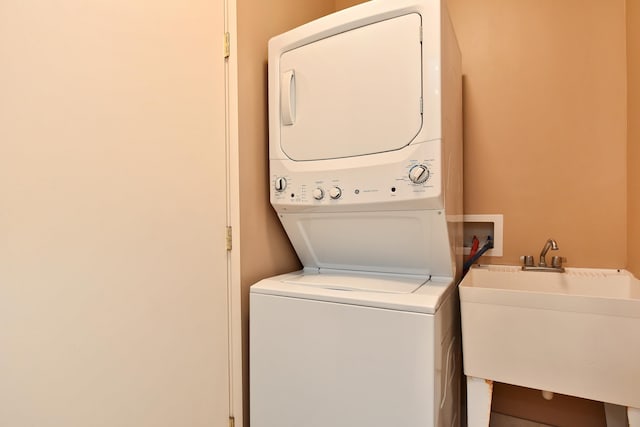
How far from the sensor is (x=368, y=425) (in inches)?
43.6

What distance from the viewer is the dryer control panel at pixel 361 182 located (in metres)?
1.18

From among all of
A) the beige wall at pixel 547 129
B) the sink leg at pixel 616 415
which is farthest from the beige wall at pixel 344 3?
the sink leg at pixel 616 415

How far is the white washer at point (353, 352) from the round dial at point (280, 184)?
403mm

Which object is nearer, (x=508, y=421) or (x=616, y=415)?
(x=616, y=415)

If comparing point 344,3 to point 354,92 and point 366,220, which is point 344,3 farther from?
point 366,220

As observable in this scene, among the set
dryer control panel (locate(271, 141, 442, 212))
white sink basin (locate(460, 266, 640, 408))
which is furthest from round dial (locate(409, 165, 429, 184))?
white sink basin (locate(460, 266, 640, 408))

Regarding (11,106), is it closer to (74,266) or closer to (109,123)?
→ (109,123)

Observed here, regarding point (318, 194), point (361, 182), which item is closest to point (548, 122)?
point (361, 182)

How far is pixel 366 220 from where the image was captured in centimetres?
139

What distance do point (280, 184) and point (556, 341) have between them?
1.18 meters

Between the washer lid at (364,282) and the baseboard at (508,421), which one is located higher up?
the washer lid at (364,282)

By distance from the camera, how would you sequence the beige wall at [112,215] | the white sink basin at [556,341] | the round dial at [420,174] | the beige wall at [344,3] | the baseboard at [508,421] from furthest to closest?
A: the beige wall at [344,3], the baseboard at [508,421], the round dial at [420,174], the white sink basin at [556,341], the beige wall at [112,215]

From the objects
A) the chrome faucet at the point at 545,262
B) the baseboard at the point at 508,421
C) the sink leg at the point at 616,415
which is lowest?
the baseboard at the point at 508,421

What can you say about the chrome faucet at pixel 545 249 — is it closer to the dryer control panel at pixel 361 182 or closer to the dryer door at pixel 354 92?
the dryer control panel at pixel 361 182
